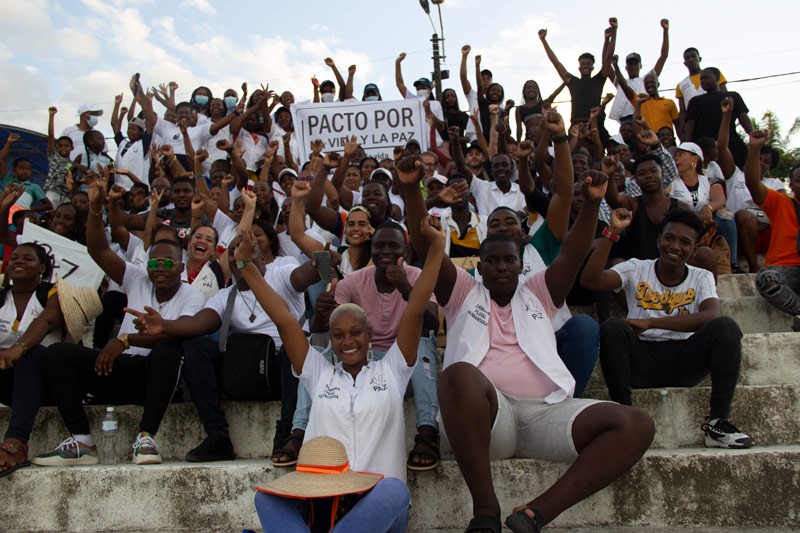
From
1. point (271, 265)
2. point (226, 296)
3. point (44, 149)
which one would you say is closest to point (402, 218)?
point (271, 265)

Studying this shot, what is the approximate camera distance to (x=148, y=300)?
16.2 ft

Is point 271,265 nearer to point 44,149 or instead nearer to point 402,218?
point 402,218

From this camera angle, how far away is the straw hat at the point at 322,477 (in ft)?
9.53

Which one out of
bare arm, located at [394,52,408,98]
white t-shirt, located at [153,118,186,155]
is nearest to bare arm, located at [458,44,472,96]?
bare arm, located at [394,52,408,98]

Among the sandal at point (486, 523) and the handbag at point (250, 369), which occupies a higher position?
the handbag at point (250, 369)

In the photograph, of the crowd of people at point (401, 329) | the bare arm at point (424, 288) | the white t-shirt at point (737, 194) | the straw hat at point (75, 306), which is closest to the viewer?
the crowd of people at point (401, 329)

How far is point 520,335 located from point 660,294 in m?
1.37

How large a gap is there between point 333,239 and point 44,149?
9.43 m

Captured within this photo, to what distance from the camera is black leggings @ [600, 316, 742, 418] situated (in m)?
3.94

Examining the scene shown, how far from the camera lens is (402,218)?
283 inches

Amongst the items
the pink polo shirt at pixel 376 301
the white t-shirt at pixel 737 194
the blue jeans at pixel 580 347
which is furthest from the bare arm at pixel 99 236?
the white t-shirt at pixel 737 194

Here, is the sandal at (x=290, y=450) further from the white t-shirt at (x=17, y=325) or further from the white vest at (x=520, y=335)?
the white t-shirt at (x=17, y=325)

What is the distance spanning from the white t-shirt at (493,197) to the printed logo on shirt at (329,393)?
4.47m

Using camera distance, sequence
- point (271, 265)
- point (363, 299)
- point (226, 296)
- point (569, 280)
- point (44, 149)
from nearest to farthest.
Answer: point (569, 280) < point (363, 299) < point (226, 296) < point (271, 265) < point (44, 149)
